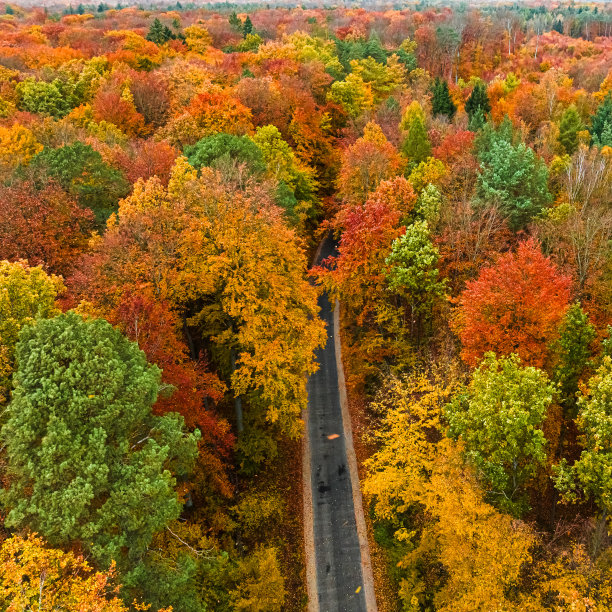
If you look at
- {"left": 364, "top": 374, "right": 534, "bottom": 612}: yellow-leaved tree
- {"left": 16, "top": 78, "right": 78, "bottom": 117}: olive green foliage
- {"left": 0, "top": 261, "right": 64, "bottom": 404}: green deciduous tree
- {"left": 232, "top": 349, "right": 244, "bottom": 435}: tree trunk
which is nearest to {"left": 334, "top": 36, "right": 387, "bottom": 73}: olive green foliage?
{"left": 16, "top": 78, "right": 78, "bottom": 117}: olive green foliage

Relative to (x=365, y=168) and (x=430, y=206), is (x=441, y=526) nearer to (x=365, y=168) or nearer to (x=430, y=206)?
(x=430, y=206)

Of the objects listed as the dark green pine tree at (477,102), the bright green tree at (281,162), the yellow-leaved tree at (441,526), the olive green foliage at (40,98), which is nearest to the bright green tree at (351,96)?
the dark green pine tree at (477,102)

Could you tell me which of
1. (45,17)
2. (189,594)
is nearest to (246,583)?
(189,594)

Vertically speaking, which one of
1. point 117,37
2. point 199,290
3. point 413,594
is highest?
point 117,37

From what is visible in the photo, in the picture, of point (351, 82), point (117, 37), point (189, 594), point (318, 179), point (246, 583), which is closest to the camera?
point (189, 594)

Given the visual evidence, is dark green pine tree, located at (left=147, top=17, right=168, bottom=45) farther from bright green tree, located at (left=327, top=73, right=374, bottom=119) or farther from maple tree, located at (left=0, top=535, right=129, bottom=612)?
maple tree, located at (left=0, top=535, right=129, bottom=612)

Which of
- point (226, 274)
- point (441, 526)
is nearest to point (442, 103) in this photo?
point (226, 274)

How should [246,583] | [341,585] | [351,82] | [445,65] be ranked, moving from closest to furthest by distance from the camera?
1. [246,583]
2. [341,585]
3. [351,82]
4. [445,65]

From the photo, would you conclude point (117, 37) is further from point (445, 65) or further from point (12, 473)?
point (12, 473)
